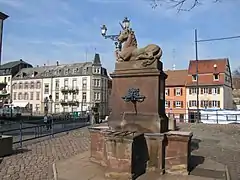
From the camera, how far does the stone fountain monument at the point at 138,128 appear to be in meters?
6.30

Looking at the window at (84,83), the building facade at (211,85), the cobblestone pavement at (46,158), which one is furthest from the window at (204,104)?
the cobblestone pavement at (46,158)

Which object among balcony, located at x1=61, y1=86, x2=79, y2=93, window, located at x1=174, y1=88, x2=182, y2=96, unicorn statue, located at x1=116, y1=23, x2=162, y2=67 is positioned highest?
balcony, located at x1=61, y1=86, x2=79, y2=93

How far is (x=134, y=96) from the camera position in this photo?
809cm

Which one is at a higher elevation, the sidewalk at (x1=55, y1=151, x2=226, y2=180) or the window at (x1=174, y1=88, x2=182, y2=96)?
the window at (x1=174, y1=88, x2=182, y2=96)

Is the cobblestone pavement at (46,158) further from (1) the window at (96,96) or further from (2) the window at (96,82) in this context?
(2) the window at (96,82)

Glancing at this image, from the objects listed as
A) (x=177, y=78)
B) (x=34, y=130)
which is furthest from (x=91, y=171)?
(x=177, y=78)

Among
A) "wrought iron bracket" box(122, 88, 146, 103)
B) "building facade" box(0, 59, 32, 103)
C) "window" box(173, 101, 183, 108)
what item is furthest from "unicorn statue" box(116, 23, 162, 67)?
"building facade" box(0, 59, 32, 103)

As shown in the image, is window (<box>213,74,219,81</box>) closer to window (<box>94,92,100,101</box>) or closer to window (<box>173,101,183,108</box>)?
window (<box>173,101,183,108</box>)

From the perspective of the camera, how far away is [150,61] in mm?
8031

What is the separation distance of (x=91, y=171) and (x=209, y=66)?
181ft

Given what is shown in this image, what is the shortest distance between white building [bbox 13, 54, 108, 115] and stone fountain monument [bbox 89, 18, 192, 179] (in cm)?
6302

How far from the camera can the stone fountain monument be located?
20.7 feet

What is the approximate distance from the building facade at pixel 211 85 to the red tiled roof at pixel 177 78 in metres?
1.74

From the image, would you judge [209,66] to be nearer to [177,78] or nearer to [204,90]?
[204,90]
